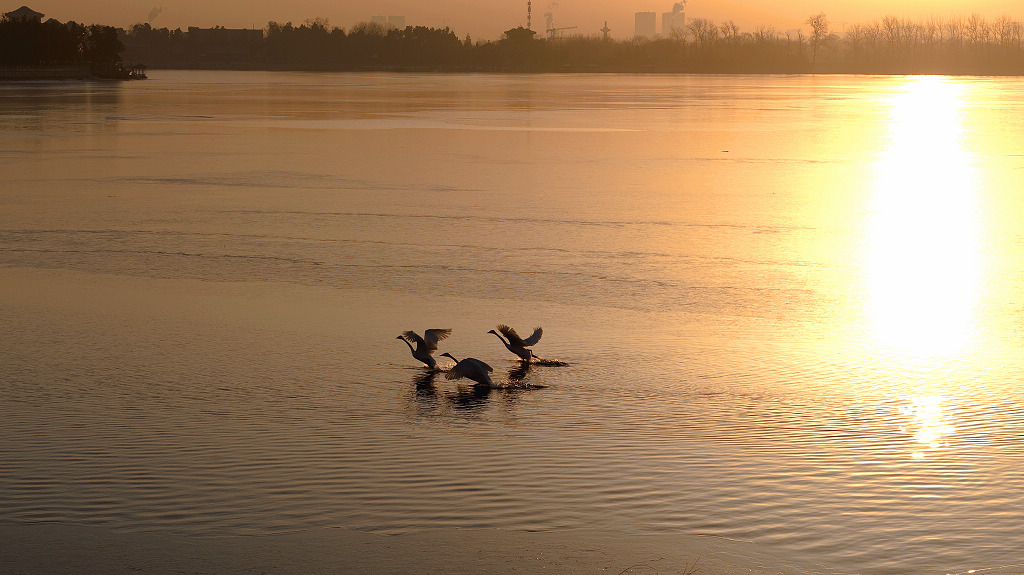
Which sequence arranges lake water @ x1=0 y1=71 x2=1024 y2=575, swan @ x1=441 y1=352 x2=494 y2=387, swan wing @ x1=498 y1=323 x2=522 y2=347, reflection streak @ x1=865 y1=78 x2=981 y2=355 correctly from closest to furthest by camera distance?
lake water @ x1=0 y1=71 x2=1024 y2=575 → swan @ x1=441 y1=352 x2=494 y2=387 → swan wing @ x1=498 y1=323 x2=522 y2=347 → reflection streak @ x1=865 y1=78 x2=981 y2=355

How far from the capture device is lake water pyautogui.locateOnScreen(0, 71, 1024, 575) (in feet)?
15.9

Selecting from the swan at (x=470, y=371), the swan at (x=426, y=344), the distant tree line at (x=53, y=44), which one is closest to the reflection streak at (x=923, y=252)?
the swan at (x=470, y=371)

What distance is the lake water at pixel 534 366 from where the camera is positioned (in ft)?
15.9

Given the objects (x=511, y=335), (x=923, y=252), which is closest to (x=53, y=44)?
(x=923, y=252)

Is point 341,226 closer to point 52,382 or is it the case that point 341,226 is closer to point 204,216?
point 204,216

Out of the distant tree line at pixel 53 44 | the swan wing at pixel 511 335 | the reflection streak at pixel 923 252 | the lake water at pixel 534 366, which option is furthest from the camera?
the distant tree line at pixel 53 44

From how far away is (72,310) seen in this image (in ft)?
28.9

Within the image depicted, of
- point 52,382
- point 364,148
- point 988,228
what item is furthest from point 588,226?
point 364,148

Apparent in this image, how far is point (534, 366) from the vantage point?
7285mm

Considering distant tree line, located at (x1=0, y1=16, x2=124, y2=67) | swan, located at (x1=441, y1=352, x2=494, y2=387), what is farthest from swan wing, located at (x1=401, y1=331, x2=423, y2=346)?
distant tree line, located at (x1=0, y1=16, x2=124, y2=67)

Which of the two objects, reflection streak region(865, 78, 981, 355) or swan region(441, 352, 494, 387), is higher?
reflection streak region(865, 78, 981, 355)

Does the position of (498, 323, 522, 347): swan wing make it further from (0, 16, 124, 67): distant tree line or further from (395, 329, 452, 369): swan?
(0, 16, 124, 67): distant tree line

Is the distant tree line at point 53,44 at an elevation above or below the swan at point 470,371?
above

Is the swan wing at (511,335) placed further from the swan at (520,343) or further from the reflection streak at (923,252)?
the reflection streak at (923,252)
